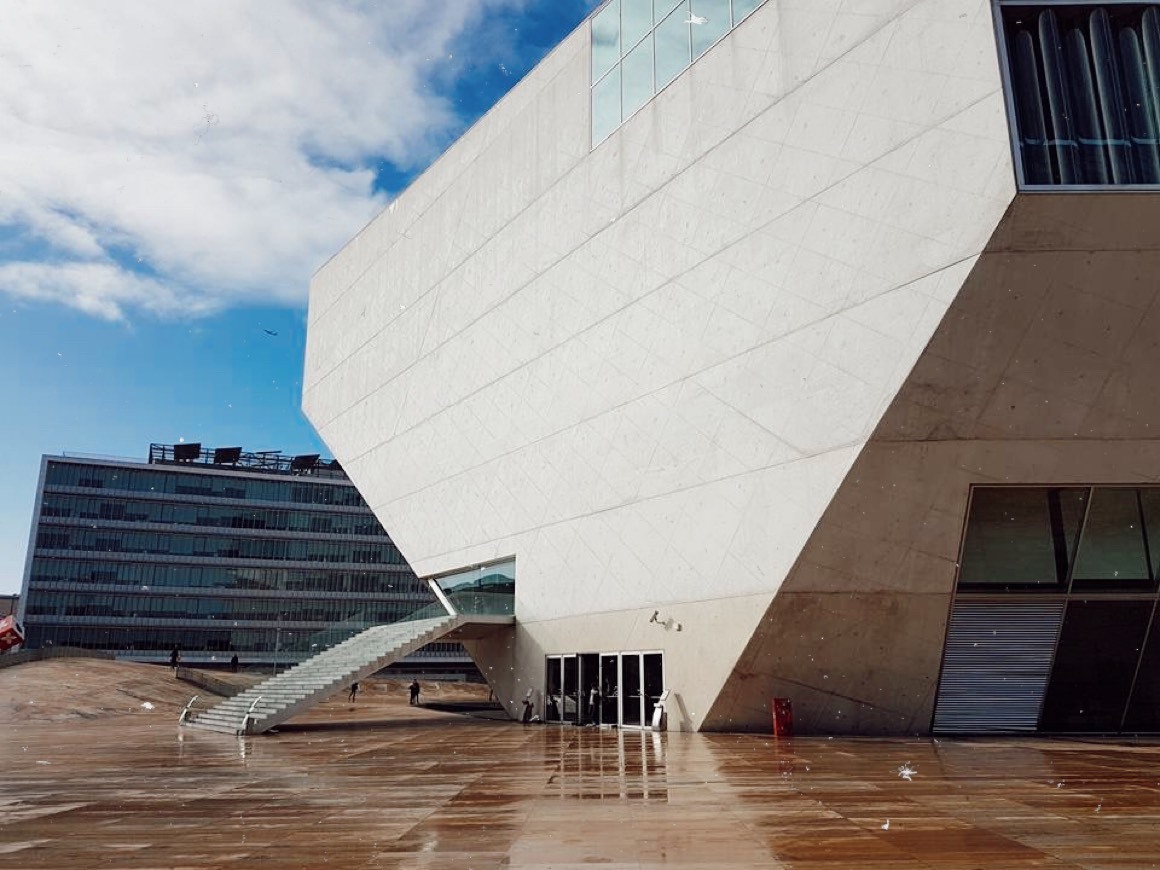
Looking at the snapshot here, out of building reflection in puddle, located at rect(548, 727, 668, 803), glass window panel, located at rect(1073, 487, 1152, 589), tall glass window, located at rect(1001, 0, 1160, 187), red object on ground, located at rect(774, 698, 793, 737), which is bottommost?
building reflection in puddle, located at rect(548, 727, 668, 803)

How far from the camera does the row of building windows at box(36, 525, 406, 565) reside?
3155 inches

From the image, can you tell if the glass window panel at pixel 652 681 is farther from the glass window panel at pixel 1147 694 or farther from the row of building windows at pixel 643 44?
the row of building windows at pixel 643 44

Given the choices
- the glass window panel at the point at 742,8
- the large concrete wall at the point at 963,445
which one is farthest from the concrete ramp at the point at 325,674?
the glass window panel at the point at 742,8

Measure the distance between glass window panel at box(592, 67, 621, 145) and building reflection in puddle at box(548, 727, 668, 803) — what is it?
15.8 meters

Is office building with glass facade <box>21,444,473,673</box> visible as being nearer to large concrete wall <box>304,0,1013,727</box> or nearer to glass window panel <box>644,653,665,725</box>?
large concrete wall <box>304,0,1013,727</box>

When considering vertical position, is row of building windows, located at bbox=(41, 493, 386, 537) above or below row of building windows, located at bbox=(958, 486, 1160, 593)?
above

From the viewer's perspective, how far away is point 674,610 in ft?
68.6

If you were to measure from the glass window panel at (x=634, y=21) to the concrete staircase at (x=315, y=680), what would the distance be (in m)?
17.7

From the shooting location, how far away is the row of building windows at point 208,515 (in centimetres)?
8081

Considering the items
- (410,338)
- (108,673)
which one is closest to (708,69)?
(410,338)

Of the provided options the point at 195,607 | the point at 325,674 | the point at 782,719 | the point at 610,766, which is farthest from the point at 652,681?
the point at 195,607

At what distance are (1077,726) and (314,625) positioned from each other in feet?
261

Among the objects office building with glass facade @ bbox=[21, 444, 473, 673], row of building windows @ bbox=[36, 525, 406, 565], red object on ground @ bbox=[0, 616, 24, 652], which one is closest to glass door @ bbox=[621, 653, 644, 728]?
red object on ground @ bbox=[0, 616, 24, 652]

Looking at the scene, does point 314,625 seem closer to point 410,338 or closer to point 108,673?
point 108,673
